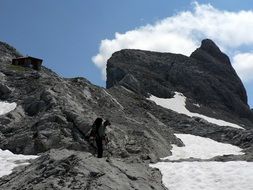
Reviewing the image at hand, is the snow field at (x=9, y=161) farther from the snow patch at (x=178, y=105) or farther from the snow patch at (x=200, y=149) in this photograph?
the snow patch at (x=178, y=105)

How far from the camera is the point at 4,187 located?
2281 centimetres

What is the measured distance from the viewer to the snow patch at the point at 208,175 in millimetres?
24172

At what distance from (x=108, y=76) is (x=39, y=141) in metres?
94.8

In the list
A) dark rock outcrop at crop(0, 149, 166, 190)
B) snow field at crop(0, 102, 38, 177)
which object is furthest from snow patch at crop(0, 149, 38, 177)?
dark rock outcrop at crop(0, 149, 166, 190)

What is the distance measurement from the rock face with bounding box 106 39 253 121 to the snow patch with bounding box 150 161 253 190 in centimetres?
8032

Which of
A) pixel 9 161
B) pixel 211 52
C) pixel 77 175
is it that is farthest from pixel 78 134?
pixel 211 52

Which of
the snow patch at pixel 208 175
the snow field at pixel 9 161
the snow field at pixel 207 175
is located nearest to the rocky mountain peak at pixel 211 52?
the snow field at pixel 9 161

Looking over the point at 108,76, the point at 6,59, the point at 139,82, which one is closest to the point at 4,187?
the point at 6,59

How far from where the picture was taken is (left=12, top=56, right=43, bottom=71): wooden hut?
283 ft

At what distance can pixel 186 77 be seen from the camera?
13125 cm

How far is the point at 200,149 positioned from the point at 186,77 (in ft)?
270

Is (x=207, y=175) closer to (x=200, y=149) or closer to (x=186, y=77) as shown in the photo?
(x=200, y=149)

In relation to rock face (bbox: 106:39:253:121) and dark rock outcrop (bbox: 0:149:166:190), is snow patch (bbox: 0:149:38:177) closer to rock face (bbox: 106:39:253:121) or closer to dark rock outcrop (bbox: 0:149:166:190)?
dark rock outcrop (bbox: 0:149:166:190)

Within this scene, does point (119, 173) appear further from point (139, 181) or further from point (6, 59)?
point (6, 59)
